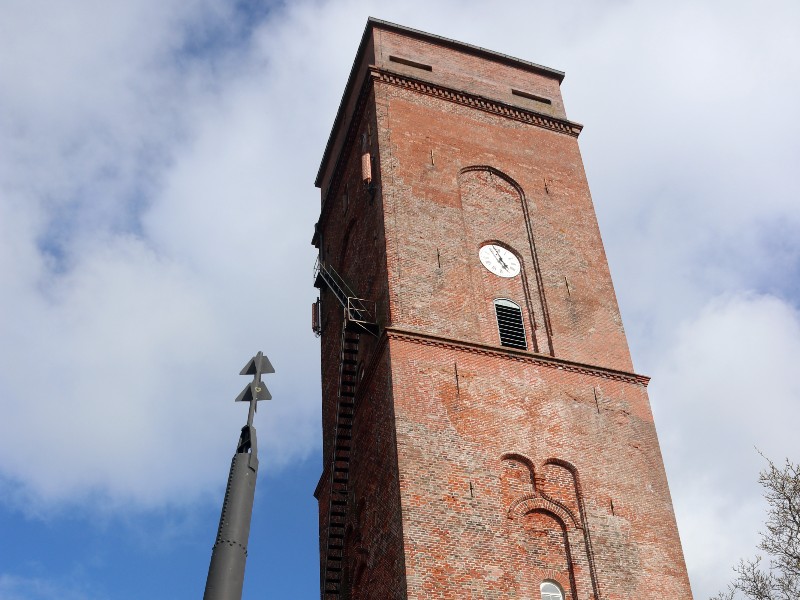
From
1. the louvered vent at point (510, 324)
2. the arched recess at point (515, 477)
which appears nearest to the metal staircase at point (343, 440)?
the louvered vent at point (510, 324)

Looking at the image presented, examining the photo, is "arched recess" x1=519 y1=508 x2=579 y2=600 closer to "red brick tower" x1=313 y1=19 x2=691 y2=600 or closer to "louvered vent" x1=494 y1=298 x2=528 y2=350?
"red brick tower" x1=313 y1=19 x2=691 y2=600

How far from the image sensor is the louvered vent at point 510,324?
19656mm

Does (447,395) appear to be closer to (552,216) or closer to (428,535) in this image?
(428,535)

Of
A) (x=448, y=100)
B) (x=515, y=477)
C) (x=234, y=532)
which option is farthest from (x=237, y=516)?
(x=448, y=100)

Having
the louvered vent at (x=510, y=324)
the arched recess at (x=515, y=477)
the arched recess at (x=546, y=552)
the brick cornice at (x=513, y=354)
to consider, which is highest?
the louvered vent at (x=510, y=324)

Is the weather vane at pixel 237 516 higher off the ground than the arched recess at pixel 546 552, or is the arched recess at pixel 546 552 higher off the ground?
the arched recess at pixel 546 552

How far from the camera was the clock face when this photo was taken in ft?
68.5

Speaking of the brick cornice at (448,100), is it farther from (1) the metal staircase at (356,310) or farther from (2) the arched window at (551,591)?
(2) the arched window at (551,591)

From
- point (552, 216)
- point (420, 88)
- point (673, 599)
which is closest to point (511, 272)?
point (552, 216)

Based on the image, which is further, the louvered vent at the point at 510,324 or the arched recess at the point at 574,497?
the louvered vent at the point at 510,324

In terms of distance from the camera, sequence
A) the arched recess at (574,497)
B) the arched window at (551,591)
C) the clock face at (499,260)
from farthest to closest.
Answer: the clock face at (499,260) → the arched recess at (574,497) → the arched window at (551,591)

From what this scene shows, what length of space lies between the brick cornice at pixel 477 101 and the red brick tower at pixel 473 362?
54 mm

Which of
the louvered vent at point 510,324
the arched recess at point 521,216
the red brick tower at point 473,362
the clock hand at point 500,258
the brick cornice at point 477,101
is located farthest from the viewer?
the brick cornice at point 477,101

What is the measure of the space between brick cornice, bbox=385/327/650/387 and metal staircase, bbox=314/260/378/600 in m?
1.28
